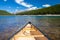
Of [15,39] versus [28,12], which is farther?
[28,12]

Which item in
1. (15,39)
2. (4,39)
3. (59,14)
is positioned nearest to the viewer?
(15,39)

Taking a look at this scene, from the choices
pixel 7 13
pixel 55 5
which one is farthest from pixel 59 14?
pixel 7 13

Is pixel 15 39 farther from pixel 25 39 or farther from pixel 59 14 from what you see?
pixel 59 14

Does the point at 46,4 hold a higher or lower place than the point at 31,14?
higher

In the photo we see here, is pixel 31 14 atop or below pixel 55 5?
below

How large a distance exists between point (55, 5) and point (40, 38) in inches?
3821

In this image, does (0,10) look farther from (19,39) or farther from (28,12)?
(19,39)

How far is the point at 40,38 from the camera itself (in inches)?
269

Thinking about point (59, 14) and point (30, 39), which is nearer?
point (30, 39)

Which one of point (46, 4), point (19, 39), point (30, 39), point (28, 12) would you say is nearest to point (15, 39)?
point (19, 39)

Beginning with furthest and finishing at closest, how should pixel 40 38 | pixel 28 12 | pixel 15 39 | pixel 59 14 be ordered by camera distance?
pixel 28 12
pixel 59 14
pixel 40 38
pixel 15 39

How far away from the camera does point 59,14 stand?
74.4 metres

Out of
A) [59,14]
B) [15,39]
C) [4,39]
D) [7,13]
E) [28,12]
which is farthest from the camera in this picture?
[7,13]

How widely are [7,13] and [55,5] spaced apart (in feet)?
157
